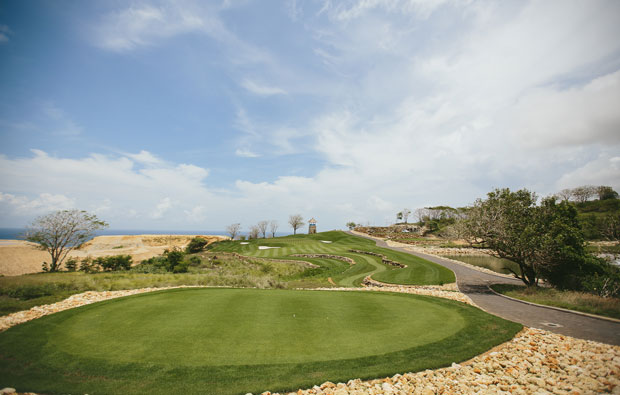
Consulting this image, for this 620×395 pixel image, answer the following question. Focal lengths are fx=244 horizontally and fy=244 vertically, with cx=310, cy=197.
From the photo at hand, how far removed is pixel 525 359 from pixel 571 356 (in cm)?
99

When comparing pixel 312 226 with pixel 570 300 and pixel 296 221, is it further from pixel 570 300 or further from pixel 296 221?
pixel 570 300

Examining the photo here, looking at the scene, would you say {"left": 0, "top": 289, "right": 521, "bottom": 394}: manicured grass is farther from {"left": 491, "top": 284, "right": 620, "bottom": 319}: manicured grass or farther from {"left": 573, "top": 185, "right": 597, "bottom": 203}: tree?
{"left": 573, "top": 185, "right": 597, "bottom": 203}: tree

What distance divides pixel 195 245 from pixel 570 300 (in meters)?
42.5

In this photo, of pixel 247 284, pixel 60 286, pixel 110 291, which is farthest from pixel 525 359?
pixel 60 286

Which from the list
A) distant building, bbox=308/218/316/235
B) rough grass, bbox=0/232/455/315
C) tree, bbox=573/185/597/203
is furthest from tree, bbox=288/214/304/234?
→ tree, bbox=573/185/597/203

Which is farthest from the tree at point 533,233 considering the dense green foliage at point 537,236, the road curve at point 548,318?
the road curve at point 548,318

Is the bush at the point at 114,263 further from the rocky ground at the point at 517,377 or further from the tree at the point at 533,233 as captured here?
the tree at the point at 533,233

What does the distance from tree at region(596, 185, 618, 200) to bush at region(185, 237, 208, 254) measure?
400ft

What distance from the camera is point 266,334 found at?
21.3 feet

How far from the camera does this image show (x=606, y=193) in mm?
80250

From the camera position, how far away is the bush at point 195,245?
3956cm

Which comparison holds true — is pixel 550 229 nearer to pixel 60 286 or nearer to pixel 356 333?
pixel 356 333

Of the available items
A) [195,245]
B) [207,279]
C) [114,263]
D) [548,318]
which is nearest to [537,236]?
[548,318]

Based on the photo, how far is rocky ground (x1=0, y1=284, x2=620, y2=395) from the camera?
14.8ft
